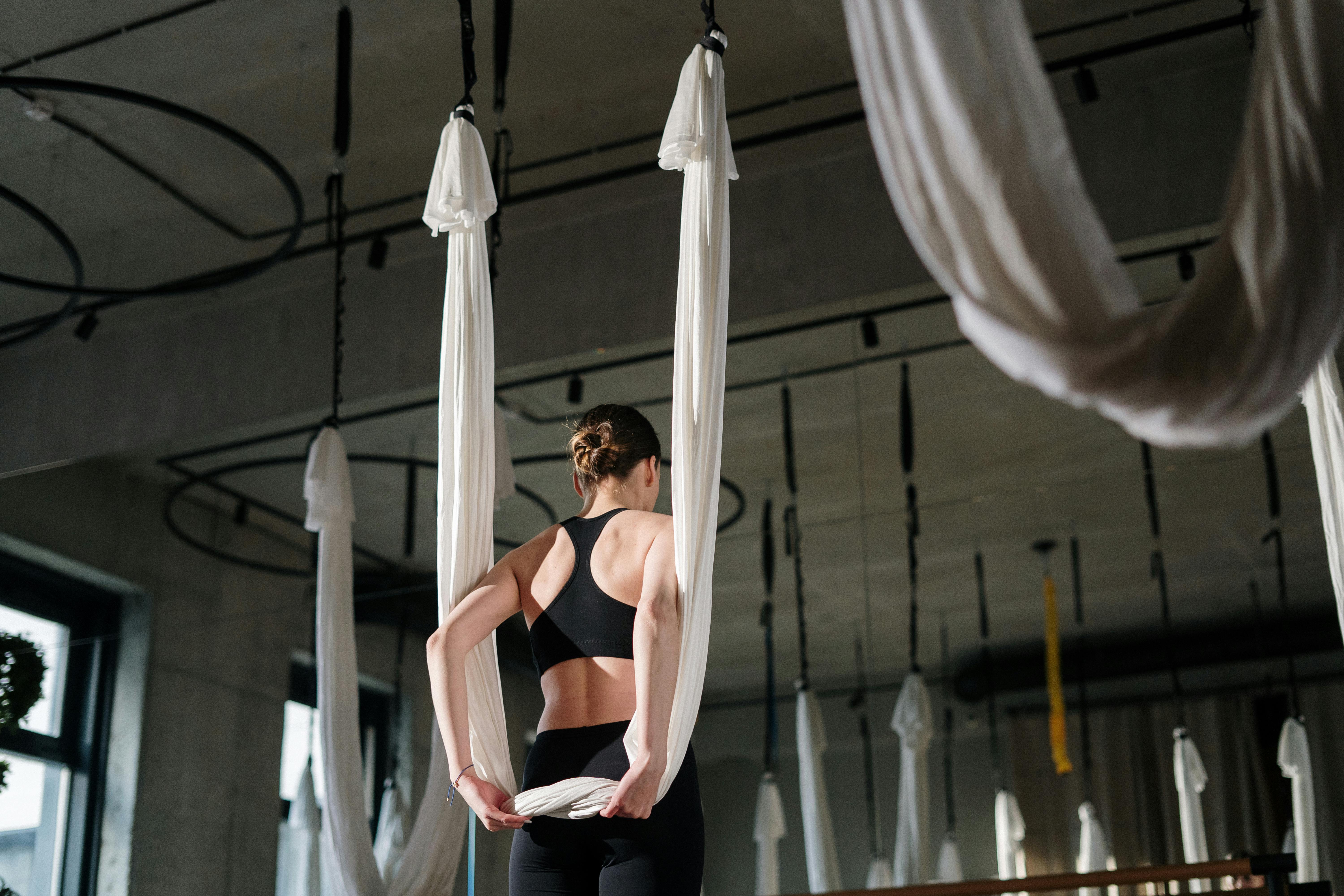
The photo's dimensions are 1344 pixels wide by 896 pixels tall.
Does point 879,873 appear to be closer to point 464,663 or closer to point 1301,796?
point 1301,796

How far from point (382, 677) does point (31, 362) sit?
11.4ft

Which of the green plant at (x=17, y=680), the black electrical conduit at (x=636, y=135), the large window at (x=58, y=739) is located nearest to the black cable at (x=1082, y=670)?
the black electrical conduit at (x=636, y=135)

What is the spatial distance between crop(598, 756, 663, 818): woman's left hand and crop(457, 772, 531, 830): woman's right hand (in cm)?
21

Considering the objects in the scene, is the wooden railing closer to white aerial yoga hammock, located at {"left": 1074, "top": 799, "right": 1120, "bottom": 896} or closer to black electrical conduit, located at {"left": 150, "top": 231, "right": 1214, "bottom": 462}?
white aerial yoga hammock, located at {"left": 1074, "top": 799, "right": 1120, "bottom": 896}

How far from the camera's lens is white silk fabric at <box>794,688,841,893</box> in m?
4.84

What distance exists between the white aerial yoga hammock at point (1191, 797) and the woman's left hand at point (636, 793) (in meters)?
2.71

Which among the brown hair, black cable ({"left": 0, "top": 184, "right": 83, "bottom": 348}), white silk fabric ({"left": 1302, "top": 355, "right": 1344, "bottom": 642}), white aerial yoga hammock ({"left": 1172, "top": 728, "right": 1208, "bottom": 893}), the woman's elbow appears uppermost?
black cable ({"left": 0, "top": 184, "right": 83, "bottom": 348})

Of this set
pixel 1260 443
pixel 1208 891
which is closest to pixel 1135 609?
pixel 1260 443

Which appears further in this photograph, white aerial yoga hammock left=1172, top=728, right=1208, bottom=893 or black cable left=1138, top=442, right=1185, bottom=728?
black cable left=1138, top=442, right=1185, bottom=728

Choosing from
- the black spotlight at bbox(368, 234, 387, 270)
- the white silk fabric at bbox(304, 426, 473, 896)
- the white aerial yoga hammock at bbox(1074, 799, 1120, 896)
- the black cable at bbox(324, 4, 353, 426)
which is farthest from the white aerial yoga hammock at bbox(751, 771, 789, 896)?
the black spotlight at bbox(368, 234, 387, 270)

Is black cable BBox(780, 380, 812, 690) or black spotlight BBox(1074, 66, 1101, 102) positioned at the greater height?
black spotlight BBox(1074, 66, 1101, 102)

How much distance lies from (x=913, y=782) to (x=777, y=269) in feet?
8.03

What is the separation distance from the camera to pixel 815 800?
16.3 ft

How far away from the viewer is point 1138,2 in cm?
538
